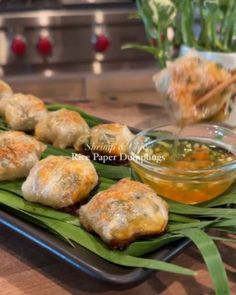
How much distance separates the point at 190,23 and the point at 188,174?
28.4 inches

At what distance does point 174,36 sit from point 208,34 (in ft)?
0.54

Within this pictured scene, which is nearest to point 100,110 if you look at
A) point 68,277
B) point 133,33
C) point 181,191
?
point 181,191

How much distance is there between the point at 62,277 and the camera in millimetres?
873

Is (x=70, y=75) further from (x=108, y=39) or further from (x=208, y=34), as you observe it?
(x=208, y=34)

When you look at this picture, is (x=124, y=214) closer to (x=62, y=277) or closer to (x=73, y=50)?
(x=62, y=277)

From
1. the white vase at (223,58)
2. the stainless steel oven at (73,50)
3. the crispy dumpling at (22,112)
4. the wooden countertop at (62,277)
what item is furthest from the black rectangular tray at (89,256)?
the stainless steel oven at (73,50)

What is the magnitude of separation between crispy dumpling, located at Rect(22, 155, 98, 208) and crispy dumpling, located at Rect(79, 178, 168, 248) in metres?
0.07

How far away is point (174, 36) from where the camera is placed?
1646 millimetres

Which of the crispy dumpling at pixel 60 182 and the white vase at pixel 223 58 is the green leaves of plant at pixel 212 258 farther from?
the white vase at pixel 223 58

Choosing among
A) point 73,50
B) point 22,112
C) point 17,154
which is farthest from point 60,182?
point 73,50

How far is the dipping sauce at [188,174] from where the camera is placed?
39.4 inches

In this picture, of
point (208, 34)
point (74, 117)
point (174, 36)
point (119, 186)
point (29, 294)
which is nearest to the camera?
point (29, 294)

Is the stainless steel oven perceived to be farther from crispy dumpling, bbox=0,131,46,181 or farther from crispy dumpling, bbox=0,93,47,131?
crispy dumpling, bbox=0,131,46,181

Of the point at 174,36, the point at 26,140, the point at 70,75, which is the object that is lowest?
the point at 70,75
